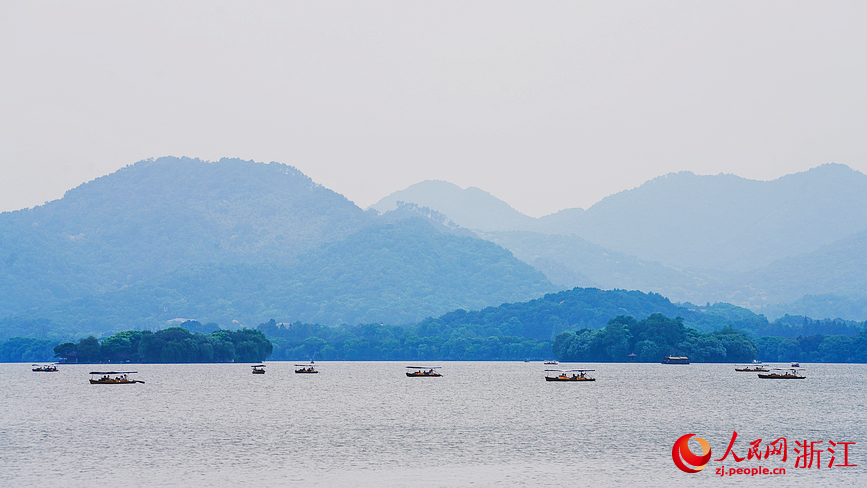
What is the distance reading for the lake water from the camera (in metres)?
69.3

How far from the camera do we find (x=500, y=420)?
108 metres

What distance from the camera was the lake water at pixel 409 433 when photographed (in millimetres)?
69312

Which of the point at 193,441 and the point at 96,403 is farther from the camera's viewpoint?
the point at 96,403

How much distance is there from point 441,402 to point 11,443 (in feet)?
202

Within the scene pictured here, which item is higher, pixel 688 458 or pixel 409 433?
pixel 409 433

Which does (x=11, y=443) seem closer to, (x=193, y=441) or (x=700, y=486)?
(x=193, y=441)

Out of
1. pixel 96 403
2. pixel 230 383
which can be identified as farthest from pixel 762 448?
pixel 230 383

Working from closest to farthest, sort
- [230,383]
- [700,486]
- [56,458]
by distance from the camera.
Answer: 1. [700,486]
2. [56,458]
3. [230,383]

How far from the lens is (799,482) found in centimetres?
6650

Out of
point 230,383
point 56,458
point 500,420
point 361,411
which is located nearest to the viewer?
point 56,458

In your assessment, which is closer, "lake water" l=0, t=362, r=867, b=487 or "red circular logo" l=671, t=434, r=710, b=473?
"lake water" l=0, t=362, r=867, b=487

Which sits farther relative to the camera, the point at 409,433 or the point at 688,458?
the point at 409,433

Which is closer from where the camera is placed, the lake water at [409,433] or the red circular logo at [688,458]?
the lake water at [409,433]

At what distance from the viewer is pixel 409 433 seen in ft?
314
